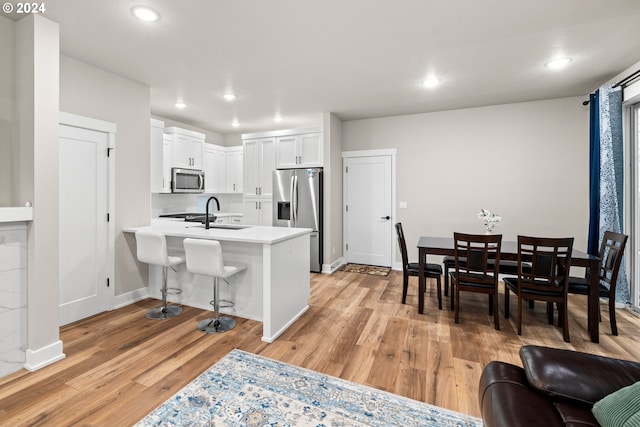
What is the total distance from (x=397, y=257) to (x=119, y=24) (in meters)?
4.78

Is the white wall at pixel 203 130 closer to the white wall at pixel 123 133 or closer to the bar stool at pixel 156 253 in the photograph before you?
the white wall at pixel 123 133

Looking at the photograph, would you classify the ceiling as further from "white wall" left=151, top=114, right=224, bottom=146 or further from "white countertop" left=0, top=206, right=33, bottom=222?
"white countertop" left=0, top=206, right=33, bottom=222

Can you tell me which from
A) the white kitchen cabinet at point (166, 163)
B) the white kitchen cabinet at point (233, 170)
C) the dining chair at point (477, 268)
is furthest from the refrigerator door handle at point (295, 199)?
the dining chair at point (477, 268)

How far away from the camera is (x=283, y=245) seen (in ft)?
9.52

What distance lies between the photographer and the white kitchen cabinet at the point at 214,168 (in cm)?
595

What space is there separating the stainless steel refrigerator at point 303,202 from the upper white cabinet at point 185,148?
1.51 m

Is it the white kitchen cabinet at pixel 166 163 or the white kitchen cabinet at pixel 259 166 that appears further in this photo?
the white kitchen cabinet at pixel 259 166

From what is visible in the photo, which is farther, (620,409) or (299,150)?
(299,150)

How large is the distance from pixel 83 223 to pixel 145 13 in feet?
7.01

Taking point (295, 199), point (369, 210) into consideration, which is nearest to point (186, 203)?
point (295, 199)

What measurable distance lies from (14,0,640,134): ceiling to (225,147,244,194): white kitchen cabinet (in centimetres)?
209

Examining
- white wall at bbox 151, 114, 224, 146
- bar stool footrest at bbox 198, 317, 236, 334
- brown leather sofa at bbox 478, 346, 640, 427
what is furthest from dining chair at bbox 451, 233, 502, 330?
white wall at bbox 151, 114, 224, 146

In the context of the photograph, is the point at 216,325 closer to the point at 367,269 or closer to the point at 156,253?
the point at 156,253

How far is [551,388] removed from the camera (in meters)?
1.22
